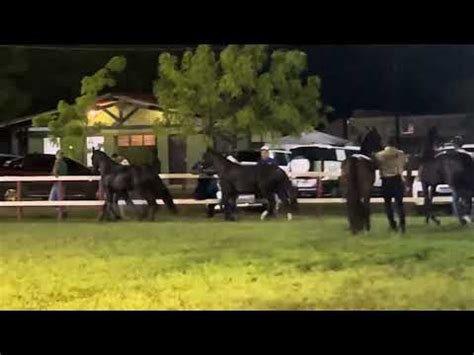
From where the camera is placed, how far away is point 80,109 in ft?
23.9

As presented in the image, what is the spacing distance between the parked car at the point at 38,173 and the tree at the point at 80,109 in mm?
166

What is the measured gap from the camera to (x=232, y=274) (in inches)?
281

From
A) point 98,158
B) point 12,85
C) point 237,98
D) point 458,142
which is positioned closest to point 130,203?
point 98,158

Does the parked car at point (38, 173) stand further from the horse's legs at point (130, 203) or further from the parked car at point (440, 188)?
the parked car at point (440, 188)

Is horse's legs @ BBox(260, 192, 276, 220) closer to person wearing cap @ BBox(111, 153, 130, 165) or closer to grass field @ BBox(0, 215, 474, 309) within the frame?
grass field @ BBox(0, 215, 474, 309)

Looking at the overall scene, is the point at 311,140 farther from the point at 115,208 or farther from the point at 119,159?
the point at 115,208

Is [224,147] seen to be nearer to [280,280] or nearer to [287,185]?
[287,185]

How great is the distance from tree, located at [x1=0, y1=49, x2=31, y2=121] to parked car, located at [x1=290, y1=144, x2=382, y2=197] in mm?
2283

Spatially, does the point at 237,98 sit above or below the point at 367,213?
above

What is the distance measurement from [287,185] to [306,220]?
0.33 meters

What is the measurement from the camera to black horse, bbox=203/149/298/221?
23.9 feet

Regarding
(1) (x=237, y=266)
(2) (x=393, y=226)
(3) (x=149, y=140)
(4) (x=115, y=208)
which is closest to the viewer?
(1) (x=237, y=266)

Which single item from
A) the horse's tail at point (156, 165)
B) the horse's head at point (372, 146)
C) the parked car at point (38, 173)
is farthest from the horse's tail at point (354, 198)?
the parked car at point (38, 173)

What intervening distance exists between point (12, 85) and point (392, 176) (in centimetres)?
322
